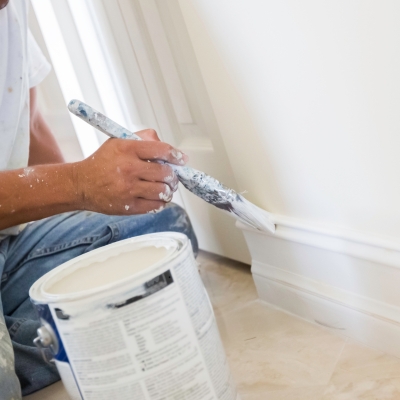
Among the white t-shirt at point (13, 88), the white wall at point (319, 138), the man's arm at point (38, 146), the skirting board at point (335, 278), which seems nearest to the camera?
the white wall at point (319, 138)

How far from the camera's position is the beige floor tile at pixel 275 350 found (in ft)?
2.58

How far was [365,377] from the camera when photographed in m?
0.74

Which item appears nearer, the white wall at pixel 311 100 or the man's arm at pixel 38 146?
the white wall at pixel 311 100

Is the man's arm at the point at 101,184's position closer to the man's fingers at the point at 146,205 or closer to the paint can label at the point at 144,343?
the man's fingers at the point at 146,205

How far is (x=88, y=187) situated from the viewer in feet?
2.47

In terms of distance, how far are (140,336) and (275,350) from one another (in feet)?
1.24

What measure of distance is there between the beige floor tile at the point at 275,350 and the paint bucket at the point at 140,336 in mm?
196

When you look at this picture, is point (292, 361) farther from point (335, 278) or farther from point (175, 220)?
point (175, 220)

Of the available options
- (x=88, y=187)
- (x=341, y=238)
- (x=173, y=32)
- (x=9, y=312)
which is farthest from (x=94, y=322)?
(x=173, y=32)

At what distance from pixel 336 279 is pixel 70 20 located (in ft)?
3.56

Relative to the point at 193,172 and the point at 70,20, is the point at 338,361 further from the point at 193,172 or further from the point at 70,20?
the point at 70,20

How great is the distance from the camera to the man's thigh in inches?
41.0

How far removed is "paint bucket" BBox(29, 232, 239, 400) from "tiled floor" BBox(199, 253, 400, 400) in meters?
0.18

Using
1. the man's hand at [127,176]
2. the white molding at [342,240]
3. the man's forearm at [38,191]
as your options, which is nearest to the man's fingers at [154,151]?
the man's hand at [127,176]
